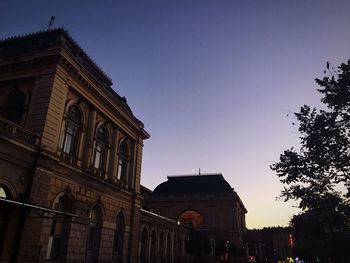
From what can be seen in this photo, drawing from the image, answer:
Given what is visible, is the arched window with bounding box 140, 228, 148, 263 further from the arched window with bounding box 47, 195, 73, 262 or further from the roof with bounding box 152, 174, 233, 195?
the roof with bounding box 152, 174, 233, 195

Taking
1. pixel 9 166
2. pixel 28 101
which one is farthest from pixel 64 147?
pixel 9 166

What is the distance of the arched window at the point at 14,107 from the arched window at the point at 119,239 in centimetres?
1121

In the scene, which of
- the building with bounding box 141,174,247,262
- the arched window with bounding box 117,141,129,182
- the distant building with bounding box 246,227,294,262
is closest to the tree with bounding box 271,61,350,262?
the arched window with bounding box 117,141,129,182

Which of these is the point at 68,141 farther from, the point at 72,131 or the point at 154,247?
the point at 154,247

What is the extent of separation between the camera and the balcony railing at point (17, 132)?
570 inches

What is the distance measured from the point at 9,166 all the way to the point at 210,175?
59.6m

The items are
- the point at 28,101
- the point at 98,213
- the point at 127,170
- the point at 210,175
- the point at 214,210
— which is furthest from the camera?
the point at 210,175

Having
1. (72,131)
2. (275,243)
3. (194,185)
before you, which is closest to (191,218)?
(194,185)

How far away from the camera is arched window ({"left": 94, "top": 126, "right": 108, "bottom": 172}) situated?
23.1 metres

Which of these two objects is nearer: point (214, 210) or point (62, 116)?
point (62, 116)

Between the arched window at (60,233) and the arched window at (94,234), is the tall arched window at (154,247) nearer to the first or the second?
the arched window at (94,234)

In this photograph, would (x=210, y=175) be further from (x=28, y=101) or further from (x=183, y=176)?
(x=28, y=101)

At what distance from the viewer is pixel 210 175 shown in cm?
7150

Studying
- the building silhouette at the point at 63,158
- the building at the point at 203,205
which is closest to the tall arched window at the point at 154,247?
the building silhouette at the point at 63,158
